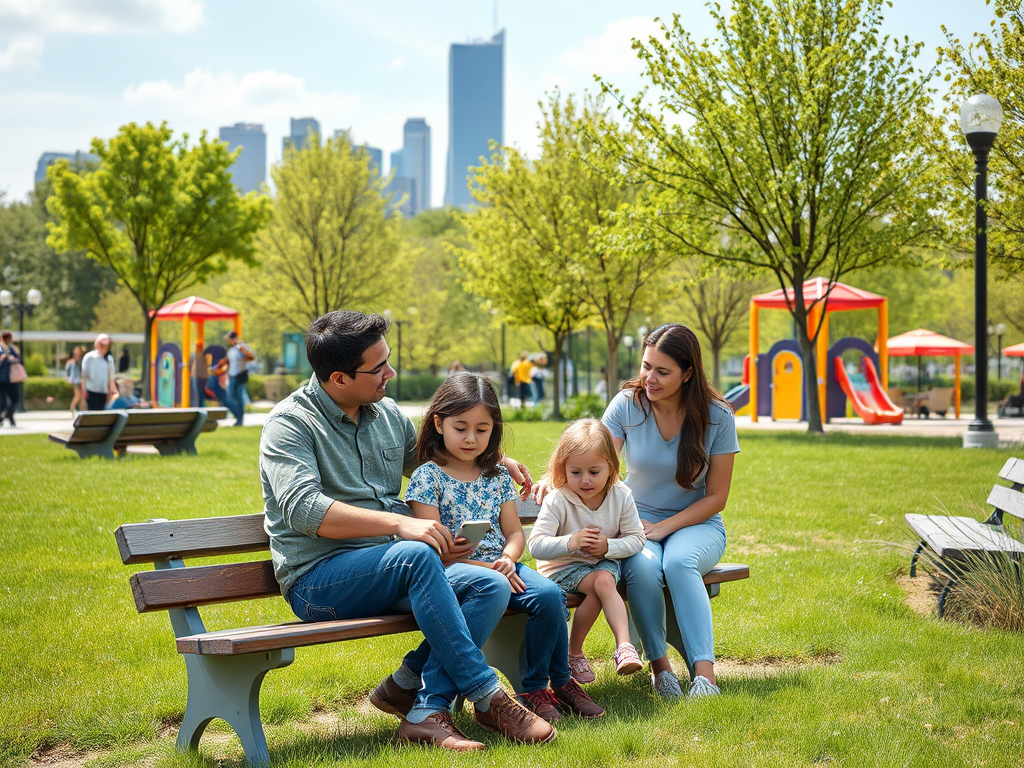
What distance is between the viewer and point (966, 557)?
4.97 m

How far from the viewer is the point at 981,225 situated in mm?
11469

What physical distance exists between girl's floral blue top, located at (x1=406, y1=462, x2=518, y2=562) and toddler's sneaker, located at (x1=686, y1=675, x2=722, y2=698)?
890mm

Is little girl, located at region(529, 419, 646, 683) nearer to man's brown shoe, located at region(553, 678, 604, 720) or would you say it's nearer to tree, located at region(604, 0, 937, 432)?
man's brown shoe, located at region(553, 678, 604, 720)

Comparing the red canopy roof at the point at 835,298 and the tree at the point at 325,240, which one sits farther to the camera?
the tree at the point at 325,240

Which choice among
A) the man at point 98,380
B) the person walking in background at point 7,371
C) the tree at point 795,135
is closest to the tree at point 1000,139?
the tree at point 795,135

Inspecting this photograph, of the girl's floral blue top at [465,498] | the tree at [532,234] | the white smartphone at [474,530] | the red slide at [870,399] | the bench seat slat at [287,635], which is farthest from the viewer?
the tree at [532,234]

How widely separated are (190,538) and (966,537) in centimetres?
396

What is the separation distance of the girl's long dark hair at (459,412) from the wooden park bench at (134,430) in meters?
8.37

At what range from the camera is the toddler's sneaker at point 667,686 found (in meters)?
3.73

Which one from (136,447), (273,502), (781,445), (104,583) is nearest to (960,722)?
(273,502)

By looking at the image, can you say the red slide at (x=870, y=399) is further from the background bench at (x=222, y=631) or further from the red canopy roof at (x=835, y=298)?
the background bench at (x=222, y=631)

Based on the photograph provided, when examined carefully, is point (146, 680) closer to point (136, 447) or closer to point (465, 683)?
point (465, 683)

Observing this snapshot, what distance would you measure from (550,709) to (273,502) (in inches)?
48.4

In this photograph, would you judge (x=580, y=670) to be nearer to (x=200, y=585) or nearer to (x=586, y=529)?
(x=586, y=529)
